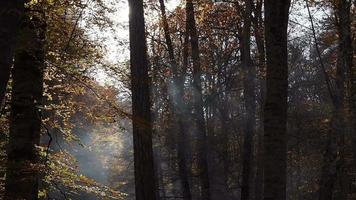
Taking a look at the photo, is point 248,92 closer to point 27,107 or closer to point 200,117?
point 200,117

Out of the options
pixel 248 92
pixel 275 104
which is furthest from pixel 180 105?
pixel 275 104

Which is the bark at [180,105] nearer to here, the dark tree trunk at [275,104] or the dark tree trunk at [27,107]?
the dark tree trunk at [27,107]

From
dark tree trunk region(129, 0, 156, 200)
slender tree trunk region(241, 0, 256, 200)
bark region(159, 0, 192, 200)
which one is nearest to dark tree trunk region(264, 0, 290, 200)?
dark tree trunk region(129, 0, 156, 200)

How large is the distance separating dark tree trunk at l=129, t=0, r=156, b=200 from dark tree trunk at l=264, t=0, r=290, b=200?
131 inches

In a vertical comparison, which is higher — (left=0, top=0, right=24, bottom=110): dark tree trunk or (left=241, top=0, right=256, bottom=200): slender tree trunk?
(left=241, top=0, right=256, bottom=200): slender tree trunk

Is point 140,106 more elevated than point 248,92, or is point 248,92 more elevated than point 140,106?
point 248,92

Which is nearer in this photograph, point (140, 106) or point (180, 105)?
point (140, 106)

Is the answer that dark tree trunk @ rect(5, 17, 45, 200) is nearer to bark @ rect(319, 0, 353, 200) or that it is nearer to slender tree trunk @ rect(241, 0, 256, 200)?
bark @ rect(319, 0, 353, 200)

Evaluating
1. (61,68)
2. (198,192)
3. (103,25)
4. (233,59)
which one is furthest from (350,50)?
(198,192)

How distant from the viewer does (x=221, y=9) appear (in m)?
19.3

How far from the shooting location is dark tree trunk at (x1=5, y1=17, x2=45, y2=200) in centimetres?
668

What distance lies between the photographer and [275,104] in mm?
5730

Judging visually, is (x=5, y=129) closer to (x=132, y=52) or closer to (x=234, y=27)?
(x=132, y=52)

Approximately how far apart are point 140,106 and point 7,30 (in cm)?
704
